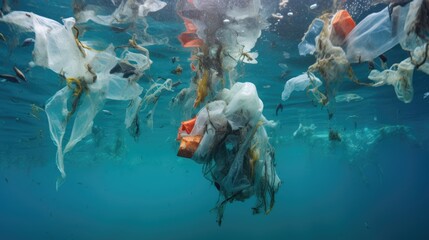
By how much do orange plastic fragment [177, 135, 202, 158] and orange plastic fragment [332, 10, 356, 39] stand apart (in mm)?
2604

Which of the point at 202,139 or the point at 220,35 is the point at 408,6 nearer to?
the point at 220,35

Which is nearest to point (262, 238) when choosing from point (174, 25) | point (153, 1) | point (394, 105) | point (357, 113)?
point (357, 113)

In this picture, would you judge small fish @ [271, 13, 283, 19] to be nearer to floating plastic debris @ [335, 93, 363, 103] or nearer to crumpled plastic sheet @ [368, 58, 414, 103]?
crumpled plastic sheet @ [368, 58, 414, 103]

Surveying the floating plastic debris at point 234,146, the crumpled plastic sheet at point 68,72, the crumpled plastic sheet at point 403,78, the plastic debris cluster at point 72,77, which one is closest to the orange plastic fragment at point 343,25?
the crumpled plastic sheet at point 403,78

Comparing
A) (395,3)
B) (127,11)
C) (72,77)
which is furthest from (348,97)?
(72,77)

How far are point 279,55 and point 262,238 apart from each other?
78.8ft

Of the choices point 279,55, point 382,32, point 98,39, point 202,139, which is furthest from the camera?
point 279,55

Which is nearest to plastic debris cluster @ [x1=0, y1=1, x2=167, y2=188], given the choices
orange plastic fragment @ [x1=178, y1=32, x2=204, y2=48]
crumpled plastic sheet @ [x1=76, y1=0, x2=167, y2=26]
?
orange plastic fragment @ [x1=178, y1=32, x2=204, y2=48]

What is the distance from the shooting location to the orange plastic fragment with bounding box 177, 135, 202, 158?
313cm

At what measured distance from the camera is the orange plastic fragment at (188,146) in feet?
10.3

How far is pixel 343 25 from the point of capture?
3887 mm

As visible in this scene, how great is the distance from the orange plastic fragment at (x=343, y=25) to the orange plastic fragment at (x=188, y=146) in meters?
2.60

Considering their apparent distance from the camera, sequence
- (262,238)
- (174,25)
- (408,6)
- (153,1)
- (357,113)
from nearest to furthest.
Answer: (408,6)
(153,1)
(174,25)
(357,113)
(262,238)

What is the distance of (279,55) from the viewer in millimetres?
13578
